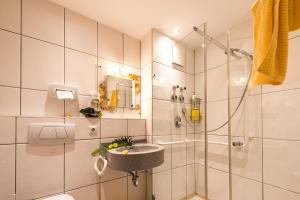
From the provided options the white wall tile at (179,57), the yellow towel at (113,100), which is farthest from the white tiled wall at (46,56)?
the white wall tile at (179,57)

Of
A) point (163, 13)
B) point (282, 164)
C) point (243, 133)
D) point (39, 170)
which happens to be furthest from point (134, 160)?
point (163, 13)

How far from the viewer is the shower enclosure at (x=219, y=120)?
1234 millimetres

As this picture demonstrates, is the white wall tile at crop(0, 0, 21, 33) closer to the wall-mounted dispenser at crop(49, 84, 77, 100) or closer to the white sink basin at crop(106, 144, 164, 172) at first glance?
the wall-mounted dispenser at crop(49, 84, 77, 100)

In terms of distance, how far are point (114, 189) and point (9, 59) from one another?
1387mm

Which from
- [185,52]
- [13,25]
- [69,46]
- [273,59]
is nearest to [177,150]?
[185,52]

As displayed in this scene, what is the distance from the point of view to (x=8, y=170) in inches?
39.8

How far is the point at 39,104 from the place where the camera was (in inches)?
48.7

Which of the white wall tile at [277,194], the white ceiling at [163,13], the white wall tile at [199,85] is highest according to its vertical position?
the white ceiling at [163,13]

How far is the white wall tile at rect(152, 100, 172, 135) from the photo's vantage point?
1.49 meters

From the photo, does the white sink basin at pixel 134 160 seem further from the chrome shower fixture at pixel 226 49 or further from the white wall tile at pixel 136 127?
the chrome shower fixture at pixel 226 49

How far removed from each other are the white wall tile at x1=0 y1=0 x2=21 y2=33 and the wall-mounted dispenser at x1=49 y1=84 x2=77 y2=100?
0.49 metres

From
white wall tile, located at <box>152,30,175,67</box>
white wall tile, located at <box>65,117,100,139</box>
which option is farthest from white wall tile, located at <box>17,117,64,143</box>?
white wall tile, located at <box>152,30,175,67</box>

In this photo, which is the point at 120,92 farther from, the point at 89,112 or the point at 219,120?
the point at 219,120

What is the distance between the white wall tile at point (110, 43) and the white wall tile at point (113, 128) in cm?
68
